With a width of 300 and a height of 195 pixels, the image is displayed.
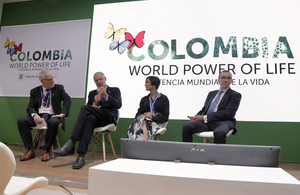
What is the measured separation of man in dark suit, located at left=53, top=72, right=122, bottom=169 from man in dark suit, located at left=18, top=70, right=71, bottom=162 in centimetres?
43

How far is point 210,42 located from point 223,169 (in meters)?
2.93

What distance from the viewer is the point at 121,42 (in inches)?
148

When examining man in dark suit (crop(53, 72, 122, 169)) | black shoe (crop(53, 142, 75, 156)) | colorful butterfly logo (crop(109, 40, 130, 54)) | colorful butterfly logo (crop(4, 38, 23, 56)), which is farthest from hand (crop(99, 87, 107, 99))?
colorful butterfly logo (crop(4, 38, 23, 56))

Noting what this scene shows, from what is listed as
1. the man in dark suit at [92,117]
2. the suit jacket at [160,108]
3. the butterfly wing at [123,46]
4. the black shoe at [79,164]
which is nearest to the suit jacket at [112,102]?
the man in dark suit at [92,117]

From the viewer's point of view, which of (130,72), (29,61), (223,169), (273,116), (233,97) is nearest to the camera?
(223,169)

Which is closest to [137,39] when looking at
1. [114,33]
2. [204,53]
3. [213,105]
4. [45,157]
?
[114,33]

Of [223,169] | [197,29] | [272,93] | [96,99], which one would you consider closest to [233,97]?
[272,93]

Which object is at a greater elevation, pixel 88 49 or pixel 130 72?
pixel 88 49

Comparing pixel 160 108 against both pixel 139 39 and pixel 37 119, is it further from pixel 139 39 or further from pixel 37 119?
pixel 37 119

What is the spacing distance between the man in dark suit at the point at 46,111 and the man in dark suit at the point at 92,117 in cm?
43

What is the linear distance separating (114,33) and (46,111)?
161 cm

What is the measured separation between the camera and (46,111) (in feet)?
10.6

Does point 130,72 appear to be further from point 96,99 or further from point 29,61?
point 29,61

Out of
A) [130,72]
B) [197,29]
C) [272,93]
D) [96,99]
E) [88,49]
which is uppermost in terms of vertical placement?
[197,29]
